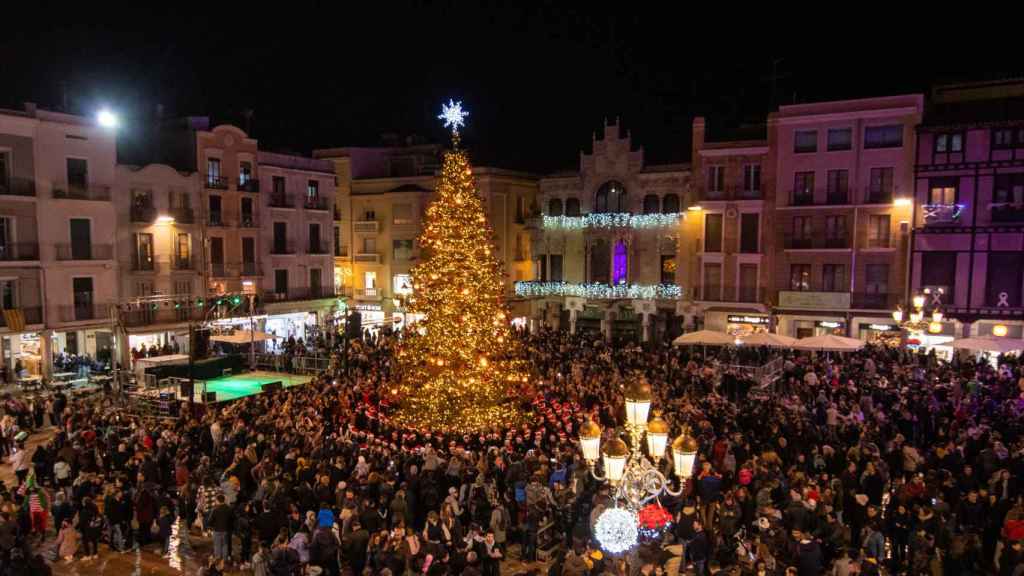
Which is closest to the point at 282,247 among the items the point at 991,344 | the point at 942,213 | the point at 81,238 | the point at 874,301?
the point at 81,238

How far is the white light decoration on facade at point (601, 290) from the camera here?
37.8m

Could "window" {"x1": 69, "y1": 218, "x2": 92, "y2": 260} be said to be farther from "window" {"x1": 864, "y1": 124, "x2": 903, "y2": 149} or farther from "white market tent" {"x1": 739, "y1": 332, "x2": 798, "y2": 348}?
"window" {"x1": 864, "y1": 124, "x2": 903, "y2": 149}

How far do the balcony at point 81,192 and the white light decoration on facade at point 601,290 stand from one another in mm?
20710

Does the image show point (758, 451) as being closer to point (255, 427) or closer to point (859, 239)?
point (255, 427)

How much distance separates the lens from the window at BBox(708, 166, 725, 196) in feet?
118

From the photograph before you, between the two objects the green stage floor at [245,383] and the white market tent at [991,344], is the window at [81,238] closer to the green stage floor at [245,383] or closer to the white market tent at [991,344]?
the green stage floor at [245,383]

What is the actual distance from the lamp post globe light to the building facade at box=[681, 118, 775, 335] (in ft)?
89.0

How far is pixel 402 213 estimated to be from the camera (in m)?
44.7

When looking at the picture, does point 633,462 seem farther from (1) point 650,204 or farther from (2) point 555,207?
(2) point 555,207

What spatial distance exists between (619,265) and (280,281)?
18.4 metres

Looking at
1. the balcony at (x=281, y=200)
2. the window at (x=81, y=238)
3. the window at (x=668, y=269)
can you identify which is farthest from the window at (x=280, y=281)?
the window at (x=668, y=269)

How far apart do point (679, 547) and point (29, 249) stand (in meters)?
27.4

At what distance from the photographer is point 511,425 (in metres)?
20.3

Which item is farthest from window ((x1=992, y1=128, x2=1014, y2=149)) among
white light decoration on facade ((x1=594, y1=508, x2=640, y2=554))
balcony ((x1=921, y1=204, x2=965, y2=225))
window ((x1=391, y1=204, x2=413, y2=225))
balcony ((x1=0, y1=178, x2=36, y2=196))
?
balcony ((x1=0, y1=178, x2=36, y2=196))
